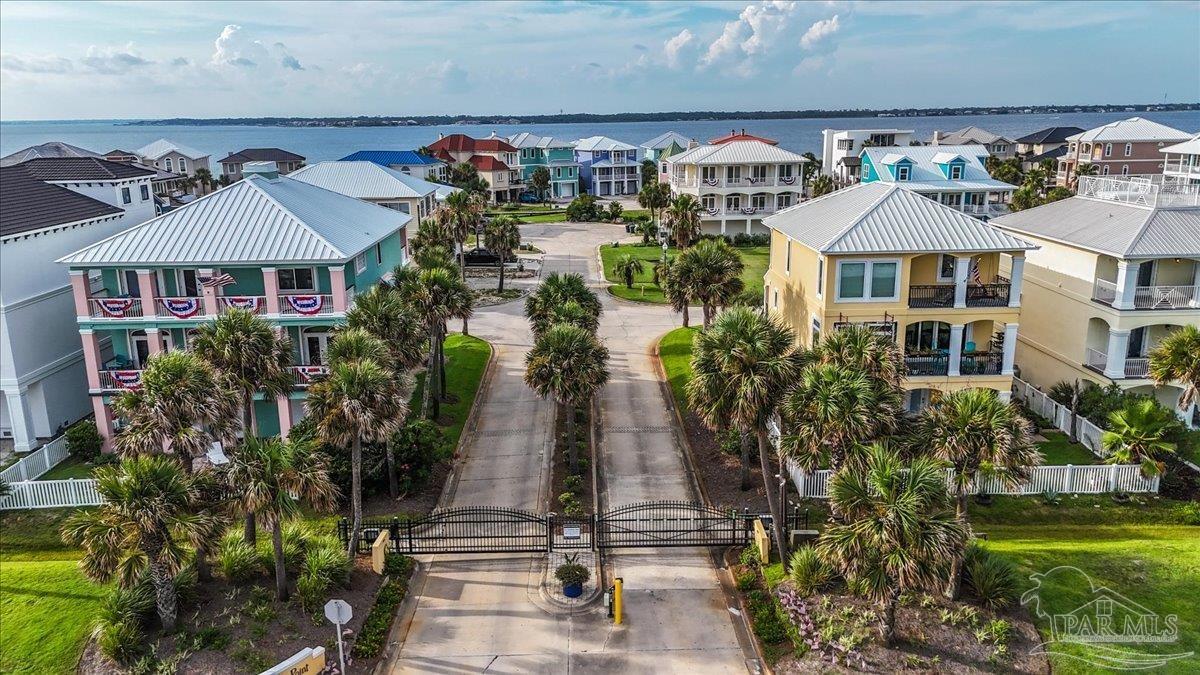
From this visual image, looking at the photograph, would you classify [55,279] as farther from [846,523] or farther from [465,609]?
[846,523]

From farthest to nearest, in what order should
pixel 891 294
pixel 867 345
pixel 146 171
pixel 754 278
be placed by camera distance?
pixel 754 278 → pixel 146 171 → pixel 891 294 → pixel 867 345

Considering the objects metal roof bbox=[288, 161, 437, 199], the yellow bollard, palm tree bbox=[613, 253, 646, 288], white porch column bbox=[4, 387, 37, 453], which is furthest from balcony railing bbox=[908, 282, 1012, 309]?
metal roof bbox=[288, 161, 437, 199]

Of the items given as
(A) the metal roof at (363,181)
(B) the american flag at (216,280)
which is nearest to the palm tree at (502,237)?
(A) the metal roof at (363,181)

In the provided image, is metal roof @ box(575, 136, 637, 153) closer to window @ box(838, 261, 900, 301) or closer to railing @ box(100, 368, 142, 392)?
window @ box(838, 261, 900, 301)

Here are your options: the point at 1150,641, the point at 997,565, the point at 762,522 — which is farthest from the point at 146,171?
the point at 1150,641

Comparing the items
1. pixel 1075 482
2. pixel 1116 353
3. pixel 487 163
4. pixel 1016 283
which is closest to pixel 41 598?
pixel 1075 482

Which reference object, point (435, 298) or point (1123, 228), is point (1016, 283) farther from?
point (435, 298)

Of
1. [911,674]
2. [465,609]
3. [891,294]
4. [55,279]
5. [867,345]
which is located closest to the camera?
[911,674]
